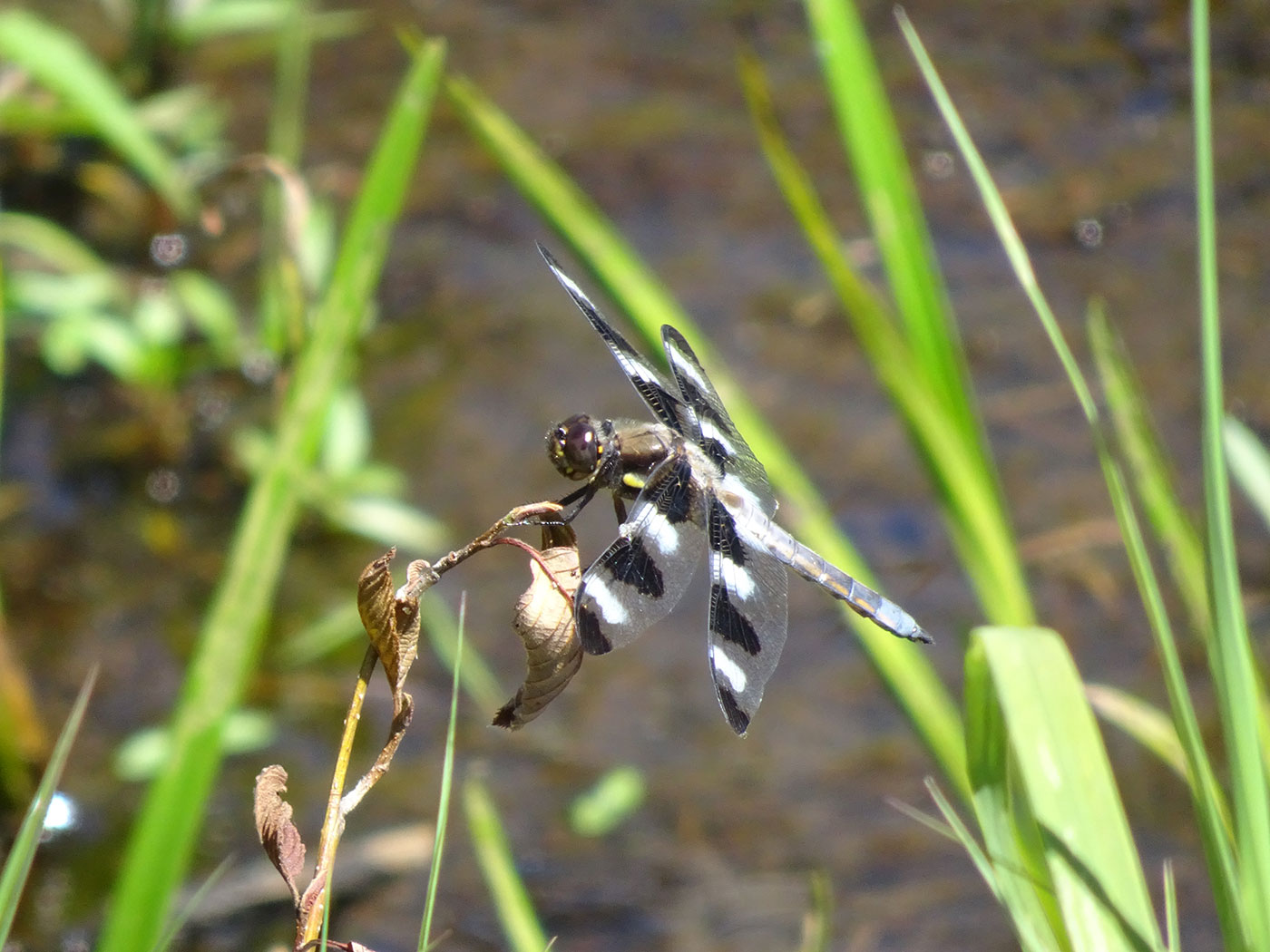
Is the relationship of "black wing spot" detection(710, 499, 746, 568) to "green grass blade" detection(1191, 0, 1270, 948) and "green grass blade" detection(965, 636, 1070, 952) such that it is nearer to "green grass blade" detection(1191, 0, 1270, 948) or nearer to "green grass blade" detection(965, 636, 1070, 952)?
"green grass blade" detection(965, 636, 1070, 952)

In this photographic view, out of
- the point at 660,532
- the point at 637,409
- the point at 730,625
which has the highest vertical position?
the point at 637,409

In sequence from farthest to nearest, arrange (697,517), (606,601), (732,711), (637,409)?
1. (637,409)
2. (697,517)
3. (732,711)
4. (606,601)

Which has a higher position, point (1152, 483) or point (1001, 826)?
point (1152, 483)

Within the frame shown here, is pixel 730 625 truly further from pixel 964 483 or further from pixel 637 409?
pixel 637 409

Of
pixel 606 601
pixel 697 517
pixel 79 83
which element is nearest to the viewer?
pixel 606 601

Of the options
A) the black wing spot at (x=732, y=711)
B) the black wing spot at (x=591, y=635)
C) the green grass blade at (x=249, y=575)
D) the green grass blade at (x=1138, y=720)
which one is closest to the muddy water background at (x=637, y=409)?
the green grass blade at (x=1138, y=720)

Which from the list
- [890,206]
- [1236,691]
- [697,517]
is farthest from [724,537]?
[1236,691]

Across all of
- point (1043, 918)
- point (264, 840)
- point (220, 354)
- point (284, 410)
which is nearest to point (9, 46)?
point (220, 354)
